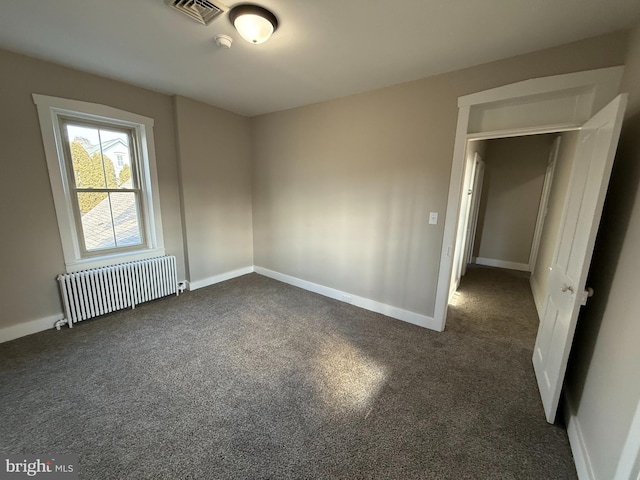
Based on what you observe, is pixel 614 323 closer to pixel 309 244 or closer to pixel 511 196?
pixel 309 244

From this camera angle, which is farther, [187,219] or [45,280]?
[187,219]

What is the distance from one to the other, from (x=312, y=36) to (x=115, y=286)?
3236 mm

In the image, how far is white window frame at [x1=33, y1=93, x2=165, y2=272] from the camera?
7.98 feet

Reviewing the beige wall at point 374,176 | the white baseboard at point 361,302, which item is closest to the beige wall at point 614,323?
the beige wall at point 374,176

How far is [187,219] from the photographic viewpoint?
138 inches

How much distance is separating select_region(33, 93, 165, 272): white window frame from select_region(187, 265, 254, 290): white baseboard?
628 millimetres

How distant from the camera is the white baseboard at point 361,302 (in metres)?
2.82

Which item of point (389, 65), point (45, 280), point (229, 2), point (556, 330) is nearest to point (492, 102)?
point (389, 65)

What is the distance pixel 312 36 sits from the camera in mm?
1855

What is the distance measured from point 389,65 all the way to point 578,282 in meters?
2.16

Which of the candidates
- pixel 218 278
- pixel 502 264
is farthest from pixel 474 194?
pixel 218 278

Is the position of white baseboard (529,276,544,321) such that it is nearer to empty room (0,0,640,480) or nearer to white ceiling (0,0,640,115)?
empty room (0,0,640,480)

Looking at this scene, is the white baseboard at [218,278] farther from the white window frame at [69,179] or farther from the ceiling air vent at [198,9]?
the ceiling air vent at [198,9]

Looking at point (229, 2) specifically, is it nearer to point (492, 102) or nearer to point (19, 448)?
point (492, 102)
